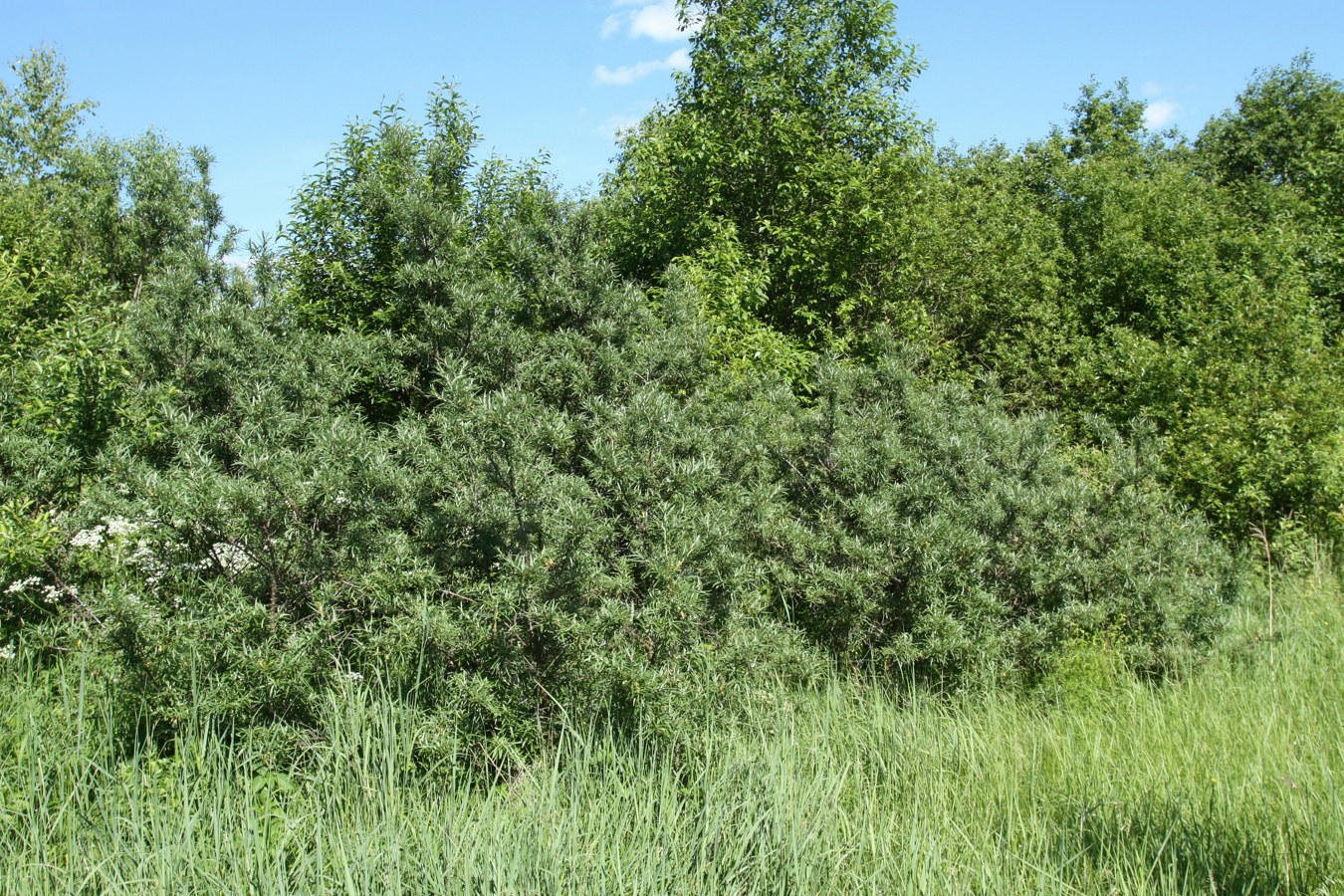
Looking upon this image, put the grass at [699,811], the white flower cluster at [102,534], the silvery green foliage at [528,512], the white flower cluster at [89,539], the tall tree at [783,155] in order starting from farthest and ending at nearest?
the tall tree at [783,155]
the white flower cluster at [89,539]
the white flower cluster at [102,534]
the silvery green foliage at [528,512]
the grass at [699,811]

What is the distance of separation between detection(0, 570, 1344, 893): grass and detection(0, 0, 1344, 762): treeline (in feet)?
0.97

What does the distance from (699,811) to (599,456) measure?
1.87m

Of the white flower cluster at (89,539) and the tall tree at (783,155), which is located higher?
the tall tree at (783,155)

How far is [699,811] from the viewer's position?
345 centimetres

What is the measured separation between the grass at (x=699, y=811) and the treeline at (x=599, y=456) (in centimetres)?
29

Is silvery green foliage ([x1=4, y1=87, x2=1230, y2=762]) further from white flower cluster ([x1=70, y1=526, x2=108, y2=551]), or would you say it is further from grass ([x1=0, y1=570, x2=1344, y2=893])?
grass ([x1=0, y1=570, x2=1344, y2=893])

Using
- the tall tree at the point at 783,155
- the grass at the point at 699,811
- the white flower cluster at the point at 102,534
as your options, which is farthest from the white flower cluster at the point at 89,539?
the tall tree at the point at 783,155

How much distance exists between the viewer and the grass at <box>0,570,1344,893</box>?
9.69 ft

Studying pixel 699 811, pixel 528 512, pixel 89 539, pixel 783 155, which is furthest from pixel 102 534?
pixel 783 155

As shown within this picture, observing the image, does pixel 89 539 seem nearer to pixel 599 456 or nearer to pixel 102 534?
pixel 102 534

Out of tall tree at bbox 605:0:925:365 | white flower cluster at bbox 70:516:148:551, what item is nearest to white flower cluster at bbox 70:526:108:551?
white flower cluster at bbox 70:516:148:551

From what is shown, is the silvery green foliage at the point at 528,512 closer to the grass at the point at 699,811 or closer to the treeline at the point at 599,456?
the treeline at the point at 599,456

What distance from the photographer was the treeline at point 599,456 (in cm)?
404

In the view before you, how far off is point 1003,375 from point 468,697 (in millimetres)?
10473
